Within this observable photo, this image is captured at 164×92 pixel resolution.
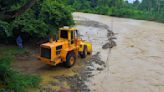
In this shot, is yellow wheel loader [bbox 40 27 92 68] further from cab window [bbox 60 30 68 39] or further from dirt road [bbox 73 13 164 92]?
dirt road [bbox 73 13 164 92]

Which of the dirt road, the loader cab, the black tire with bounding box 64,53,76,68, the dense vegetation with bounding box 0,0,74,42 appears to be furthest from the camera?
the dense vegetation with bounding box 0,0,74,42

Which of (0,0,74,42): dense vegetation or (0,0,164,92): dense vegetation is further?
(0,0,74,42): dense vegetation

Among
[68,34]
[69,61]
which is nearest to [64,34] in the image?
[68,34]

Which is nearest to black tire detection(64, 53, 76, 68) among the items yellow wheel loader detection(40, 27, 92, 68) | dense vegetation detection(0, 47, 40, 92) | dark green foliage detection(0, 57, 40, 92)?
yellow wheel loader detection(40, 27, 92, 68)

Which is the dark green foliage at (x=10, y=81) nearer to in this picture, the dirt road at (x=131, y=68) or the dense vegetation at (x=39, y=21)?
the dirt road at (x=131, y=68)

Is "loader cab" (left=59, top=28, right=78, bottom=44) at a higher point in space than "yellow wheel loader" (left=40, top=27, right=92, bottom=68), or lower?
higher

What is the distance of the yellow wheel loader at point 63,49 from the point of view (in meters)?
11.9

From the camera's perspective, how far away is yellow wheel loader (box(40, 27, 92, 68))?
11883 mm

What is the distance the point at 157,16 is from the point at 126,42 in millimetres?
24643

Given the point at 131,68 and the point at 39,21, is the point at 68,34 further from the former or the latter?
the point at 131,68

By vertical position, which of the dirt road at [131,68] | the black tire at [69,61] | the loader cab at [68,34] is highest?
the loader cab at [68,34]

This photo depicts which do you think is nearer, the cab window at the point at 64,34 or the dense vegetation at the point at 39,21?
the cab window at the point at 64,34

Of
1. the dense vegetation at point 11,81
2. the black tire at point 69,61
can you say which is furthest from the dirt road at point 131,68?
the dense vegetation at point 11,81

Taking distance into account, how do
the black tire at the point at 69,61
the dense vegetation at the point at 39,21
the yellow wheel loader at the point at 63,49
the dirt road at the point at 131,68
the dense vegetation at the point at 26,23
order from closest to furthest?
the dense vegetation at the point at 26,23 → the dirt road at the point at 131,68 → the yellow wheel loader at the point at 63,49 → the black tire at the point at 69,61 → the dense vegetation at the point at 39,21
